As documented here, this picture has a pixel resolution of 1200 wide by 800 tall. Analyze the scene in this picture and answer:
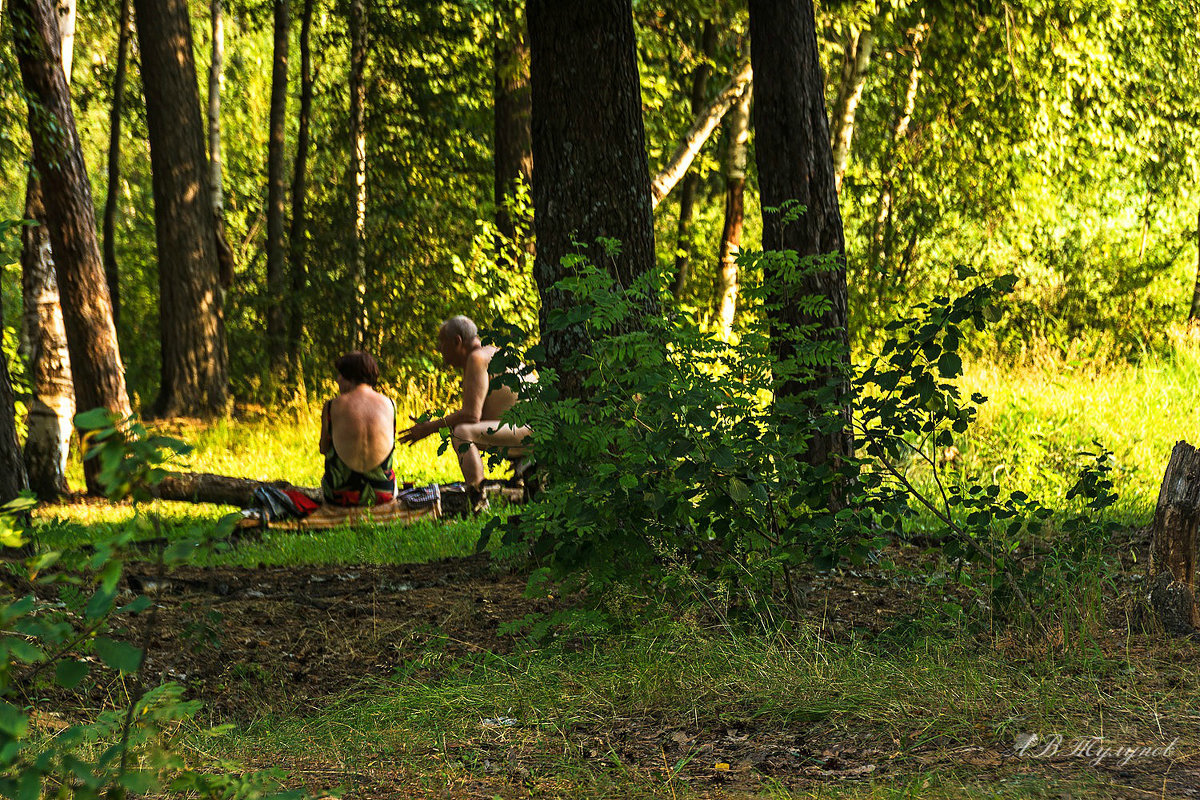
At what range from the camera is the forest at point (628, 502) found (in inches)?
123

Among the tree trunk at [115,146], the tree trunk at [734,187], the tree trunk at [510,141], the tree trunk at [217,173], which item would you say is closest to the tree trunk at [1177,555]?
the tree trunk at [510,141]

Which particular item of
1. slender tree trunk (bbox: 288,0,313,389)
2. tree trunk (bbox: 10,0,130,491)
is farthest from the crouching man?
slender tree trunk (bbox: 288,0,313,389)

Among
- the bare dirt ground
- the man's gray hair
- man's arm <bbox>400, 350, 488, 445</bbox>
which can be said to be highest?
the man's gray hair

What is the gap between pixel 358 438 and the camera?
7.42m

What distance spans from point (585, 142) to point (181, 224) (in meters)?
9.98

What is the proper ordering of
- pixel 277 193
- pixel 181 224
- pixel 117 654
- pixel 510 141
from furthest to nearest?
pixel 277 193
pixel 181 224
pixel 510 141
pixel 117 654

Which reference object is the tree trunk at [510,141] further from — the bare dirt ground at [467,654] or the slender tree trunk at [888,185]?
the bare dirt ground at [467,654]

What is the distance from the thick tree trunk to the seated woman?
4248 millimetres

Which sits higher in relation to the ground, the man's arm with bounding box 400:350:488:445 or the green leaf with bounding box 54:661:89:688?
the man's arm with bounding box 400:350:488:445

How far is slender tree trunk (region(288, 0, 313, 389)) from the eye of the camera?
1745cm

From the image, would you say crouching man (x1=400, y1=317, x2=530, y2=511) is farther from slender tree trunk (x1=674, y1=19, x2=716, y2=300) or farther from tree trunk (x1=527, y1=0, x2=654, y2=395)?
slender tree trunk (x1=674, y1=19, x2=716, y2=300)

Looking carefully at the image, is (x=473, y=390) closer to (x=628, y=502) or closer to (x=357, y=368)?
(x=357, y=368)

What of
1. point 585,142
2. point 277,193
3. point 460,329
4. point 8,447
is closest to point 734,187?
point 460,329

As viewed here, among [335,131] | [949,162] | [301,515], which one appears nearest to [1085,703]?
[301,515]
